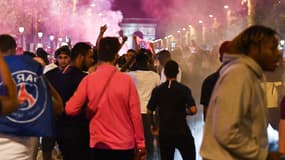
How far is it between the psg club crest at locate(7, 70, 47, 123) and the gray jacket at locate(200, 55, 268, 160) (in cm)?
138

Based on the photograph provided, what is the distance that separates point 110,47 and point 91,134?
0.87 m

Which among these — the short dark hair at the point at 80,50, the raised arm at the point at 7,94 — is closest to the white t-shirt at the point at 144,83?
the short dark hair at the point at 80,50

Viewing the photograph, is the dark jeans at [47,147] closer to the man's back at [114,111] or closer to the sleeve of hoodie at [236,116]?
the man's back at [114,111]

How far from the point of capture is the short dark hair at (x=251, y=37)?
13.9 feet

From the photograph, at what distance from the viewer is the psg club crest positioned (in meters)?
4.93

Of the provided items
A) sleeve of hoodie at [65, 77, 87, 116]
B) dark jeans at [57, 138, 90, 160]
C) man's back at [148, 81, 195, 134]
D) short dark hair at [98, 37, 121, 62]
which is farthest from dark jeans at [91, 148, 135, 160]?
man's back at [148, 81, 195, 134]

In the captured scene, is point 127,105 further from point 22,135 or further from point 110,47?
point 22,135

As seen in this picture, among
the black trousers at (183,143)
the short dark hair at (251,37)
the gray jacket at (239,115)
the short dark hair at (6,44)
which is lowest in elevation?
the black trousers at (183,143)

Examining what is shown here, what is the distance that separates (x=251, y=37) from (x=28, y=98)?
1.73 m

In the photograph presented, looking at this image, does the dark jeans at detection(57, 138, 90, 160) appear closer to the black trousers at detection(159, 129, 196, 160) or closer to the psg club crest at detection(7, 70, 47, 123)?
→ the black trousers at detection(159, 129, 196, 160)

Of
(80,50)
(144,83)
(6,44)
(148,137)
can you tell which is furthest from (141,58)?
(6,44)

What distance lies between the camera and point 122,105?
643cm

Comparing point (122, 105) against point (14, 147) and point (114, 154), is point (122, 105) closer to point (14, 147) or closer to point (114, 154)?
point (114, 154)

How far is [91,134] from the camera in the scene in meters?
6.61
